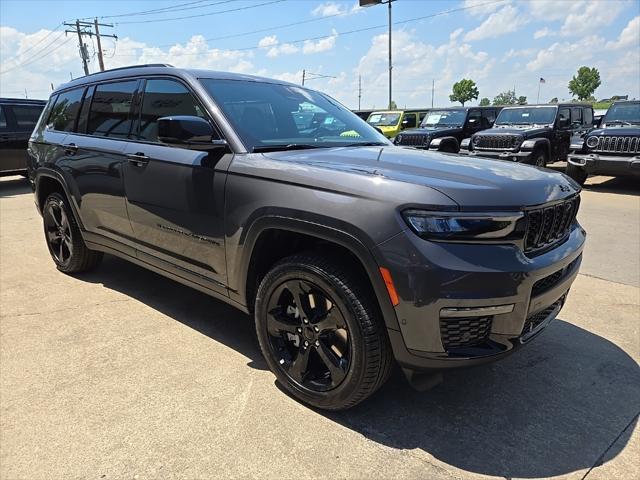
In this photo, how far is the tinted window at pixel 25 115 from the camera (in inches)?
451

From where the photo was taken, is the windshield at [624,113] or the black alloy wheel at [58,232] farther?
the windshield at [624,113]

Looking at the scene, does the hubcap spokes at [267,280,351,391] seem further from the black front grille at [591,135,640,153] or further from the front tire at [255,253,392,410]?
the black front grille at [591,135,640,153]

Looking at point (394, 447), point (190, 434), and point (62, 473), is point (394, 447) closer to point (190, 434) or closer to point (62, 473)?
point (190, 434)

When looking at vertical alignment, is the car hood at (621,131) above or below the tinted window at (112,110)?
below

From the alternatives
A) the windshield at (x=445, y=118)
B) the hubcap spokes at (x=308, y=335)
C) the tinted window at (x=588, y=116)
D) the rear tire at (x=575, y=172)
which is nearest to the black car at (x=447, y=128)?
the windshield at (x=445, y=118)

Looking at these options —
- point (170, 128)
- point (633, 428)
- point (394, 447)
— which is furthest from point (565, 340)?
point (170, 128)

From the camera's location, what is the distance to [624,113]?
11.0 m

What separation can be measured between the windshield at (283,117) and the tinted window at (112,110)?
0.85 meters

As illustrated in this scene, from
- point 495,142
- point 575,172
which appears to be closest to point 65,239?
point 575,172

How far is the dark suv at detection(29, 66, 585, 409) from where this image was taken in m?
2.08

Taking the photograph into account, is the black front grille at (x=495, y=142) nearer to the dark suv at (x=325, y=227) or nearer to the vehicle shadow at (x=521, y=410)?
the dark suv at (x=325, y=227)

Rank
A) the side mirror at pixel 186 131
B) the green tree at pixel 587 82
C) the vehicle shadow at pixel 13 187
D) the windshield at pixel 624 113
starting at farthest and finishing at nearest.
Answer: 1. the green tree at pixel 587 82
2. the vehicle shadow at pixel 13 187
3. the windshield at pixel 624 113
4. the side mirror at pixel 186 131

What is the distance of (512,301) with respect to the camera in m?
2.10

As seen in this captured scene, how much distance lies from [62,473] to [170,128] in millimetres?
1753
